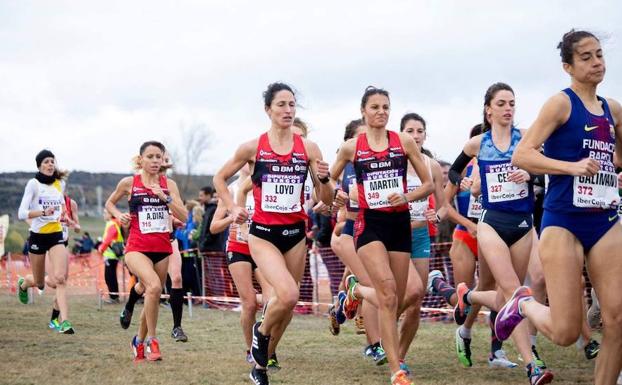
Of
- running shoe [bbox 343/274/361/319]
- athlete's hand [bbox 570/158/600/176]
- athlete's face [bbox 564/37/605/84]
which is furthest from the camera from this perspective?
running shoe [bbox 343/274/361/319]

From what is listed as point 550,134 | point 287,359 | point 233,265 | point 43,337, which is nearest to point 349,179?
point 233,265

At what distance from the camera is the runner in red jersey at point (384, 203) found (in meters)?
7.35

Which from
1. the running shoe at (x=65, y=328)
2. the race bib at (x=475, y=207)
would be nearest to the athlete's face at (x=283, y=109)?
the race bib at (x=475, y=207)

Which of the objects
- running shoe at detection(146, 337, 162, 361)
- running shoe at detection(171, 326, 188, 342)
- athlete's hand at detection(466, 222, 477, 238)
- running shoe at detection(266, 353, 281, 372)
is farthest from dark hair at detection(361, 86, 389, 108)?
running shoe at detection(171, 326, 188, 342)

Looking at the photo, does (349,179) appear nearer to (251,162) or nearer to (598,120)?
(251,162)

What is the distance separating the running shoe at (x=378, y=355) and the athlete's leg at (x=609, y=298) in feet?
11.7

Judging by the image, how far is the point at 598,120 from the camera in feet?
18.4

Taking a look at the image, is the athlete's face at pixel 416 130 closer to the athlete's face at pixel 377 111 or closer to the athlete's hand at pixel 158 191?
the athlete's face at pixel 377 111

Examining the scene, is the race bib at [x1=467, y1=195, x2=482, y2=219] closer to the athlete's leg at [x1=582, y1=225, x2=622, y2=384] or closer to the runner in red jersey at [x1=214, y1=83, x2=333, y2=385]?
the runner in red jersey at [x1=214, y1=83, x2=333, y2=385]

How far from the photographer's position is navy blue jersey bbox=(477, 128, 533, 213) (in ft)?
25.9

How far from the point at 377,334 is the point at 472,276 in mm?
1071

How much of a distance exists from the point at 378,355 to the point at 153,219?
283 cm

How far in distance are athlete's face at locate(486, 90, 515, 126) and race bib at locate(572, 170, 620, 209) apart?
8.73ft

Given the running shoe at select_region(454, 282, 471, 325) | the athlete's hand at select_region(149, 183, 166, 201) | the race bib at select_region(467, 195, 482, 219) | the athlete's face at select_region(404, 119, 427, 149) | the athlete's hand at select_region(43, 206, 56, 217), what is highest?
the athlete's face at select_region(404, 119, 427, 149)
